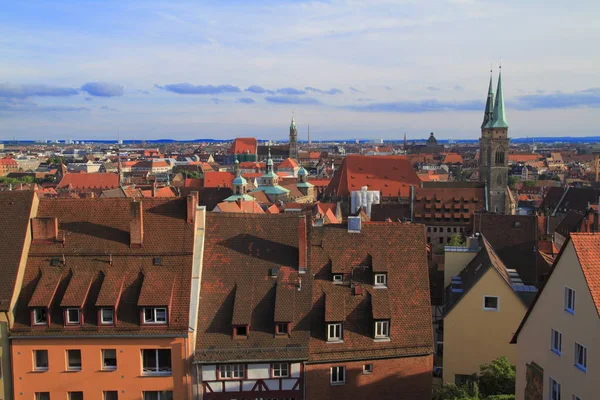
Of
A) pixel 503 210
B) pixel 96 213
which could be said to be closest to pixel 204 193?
pixel 503 210

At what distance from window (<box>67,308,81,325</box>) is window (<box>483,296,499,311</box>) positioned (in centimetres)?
1988

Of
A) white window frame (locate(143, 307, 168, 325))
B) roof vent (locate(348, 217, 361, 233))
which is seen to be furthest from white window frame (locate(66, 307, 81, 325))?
roof vent (locate(348, 217, 361, 233))

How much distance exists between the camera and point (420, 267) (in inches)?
1144

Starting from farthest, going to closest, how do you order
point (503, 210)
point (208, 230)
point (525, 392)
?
point (503, 210)
point (208, 230)
point (525, 392)

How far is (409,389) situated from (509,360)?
295 inches

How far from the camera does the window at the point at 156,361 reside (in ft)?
81.6

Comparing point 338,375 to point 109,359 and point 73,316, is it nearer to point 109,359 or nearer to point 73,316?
point 109,359

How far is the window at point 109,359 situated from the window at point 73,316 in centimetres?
171

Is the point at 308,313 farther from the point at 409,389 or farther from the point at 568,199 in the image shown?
the point at 568,199

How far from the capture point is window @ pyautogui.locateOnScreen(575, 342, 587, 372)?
1880 centimetres

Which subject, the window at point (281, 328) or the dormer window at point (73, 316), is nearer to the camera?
the dormer window at point (73, 316)

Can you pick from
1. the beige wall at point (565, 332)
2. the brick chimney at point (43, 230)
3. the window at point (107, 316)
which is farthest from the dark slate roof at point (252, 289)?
the beige wall at point (565, 332)

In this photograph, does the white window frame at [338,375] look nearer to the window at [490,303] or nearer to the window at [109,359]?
the window at [109,359]

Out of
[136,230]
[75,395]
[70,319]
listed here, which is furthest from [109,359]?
[136,230]
